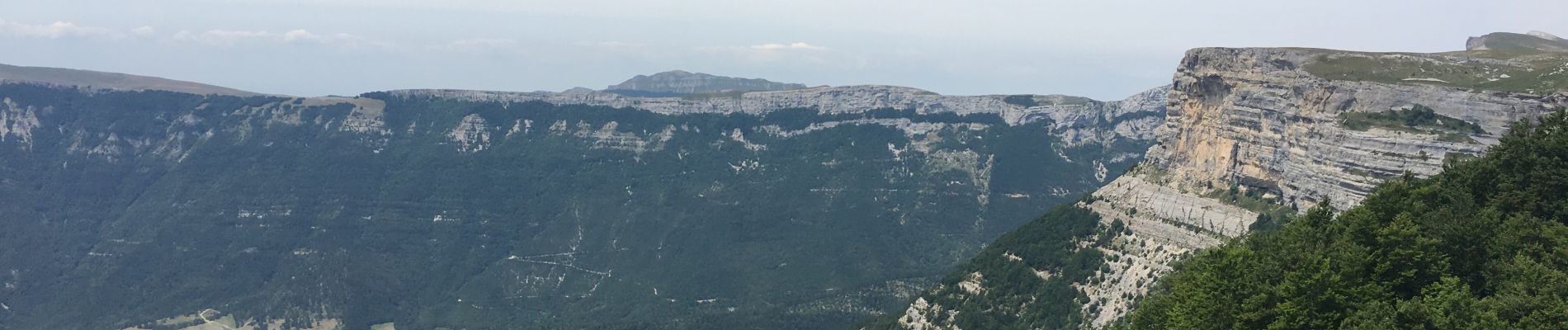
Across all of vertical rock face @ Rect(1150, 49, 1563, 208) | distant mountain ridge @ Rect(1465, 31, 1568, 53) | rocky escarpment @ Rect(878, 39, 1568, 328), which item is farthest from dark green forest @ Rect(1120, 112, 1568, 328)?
distant mountain ridge @ Rect(1465, 31, 1568, 53)

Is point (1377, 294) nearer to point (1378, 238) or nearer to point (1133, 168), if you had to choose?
point (1378, 238)

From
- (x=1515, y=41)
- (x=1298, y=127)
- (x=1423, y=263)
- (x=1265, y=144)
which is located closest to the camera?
(x=1423, y=263)

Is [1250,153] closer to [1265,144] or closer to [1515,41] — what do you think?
[1265,144]

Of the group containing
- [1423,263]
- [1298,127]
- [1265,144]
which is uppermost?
[1298,127]

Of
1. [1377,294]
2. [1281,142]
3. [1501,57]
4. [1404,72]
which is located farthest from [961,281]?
[1377,294]

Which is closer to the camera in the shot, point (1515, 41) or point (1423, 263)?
point (1423, 263)

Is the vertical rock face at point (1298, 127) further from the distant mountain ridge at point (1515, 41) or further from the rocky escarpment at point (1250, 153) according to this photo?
the distant mountain ridge at point (1515, 41)

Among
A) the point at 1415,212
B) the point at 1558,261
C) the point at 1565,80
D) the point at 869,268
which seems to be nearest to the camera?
the point at 1558,261

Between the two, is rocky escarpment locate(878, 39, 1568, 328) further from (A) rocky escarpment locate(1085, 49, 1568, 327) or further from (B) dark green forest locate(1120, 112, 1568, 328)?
(B) dark green forest locate(1120, 112, 1568, 328)

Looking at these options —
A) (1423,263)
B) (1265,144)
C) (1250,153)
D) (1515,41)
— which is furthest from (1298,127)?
(1515,41)

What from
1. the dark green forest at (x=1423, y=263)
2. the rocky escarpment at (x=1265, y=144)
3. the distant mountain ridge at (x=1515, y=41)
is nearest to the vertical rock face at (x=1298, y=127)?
the rocky escarpment at (x=1265, y=144)
